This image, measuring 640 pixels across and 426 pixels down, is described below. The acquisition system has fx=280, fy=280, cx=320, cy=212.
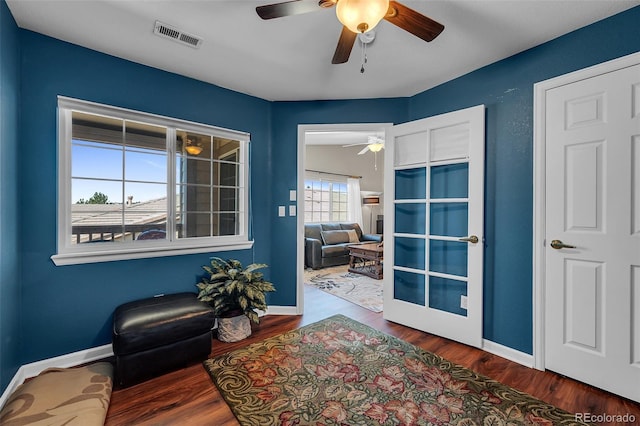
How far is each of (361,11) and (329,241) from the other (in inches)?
199

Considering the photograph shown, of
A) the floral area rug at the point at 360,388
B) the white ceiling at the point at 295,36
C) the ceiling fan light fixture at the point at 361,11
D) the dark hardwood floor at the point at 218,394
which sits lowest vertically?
the dark hardwood floor at the point at 218,394

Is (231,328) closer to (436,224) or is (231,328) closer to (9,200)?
(9,200)

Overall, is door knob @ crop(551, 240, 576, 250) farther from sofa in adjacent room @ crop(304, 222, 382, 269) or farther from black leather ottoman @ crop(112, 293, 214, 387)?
sofa in adjacent room @ crop(304, 222, 382, 269)

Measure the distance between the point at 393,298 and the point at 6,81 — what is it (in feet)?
11.2

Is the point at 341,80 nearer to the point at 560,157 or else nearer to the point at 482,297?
the point at 560,157

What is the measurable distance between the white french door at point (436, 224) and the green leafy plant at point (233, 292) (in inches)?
53.8

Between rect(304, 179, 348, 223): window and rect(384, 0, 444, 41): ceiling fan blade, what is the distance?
205 inches

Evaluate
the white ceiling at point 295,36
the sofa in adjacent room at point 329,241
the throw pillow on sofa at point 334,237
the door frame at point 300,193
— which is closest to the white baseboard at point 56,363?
the door frame at point 300,193

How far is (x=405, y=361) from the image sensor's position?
216 cm

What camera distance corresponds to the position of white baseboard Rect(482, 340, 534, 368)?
213cm

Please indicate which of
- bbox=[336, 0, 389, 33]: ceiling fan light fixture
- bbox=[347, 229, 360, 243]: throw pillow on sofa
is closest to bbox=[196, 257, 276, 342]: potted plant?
bbox=[336, 0, 389, 33]: ceiling fan light fixture

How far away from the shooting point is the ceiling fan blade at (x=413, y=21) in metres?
1.37

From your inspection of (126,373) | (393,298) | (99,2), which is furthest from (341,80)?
(126,373)

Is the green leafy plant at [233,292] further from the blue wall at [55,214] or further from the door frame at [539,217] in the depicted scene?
the door frame at [539,217]
